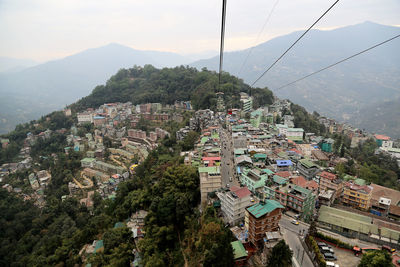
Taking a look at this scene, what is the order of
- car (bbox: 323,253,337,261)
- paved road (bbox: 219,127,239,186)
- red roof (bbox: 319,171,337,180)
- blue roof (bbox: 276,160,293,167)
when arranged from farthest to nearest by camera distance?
blue roof (bbox: 276,160,293,167)
paved road (bbox: 219,127,239,186)
red roof (bbox: 319,171,337,180)
car (bbox: 323,253,337,261)

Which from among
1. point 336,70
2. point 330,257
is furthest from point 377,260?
point 336,70

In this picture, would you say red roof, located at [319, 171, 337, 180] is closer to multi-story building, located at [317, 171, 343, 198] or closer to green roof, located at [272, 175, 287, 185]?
multi-story building, located at [317, 171, 343, 198]

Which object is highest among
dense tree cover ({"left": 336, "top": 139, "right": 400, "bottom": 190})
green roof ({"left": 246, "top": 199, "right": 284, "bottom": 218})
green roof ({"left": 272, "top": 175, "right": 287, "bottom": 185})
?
green roof ({"left": 246, "top": 199, "right": 284, "bottom": 218})

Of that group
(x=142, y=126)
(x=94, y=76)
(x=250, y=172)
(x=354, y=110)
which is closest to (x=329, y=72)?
(x=354, y=110)

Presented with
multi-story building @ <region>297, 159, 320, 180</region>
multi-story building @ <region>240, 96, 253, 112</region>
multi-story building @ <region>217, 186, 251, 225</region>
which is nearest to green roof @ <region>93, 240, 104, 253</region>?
multi-story building @ <region>217, 186, 251, 225</region>

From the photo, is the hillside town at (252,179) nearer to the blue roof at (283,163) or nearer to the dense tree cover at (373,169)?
the blue roof at (283,163)

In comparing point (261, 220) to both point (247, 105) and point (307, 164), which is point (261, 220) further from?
point (247, 105)
